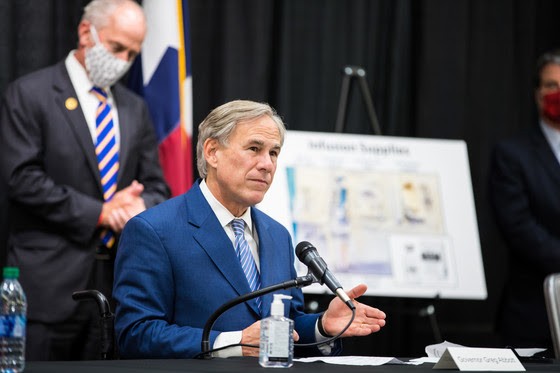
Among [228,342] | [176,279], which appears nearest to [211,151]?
[176,279]

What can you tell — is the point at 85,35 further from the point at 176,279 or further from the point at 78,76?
the point at 176,279

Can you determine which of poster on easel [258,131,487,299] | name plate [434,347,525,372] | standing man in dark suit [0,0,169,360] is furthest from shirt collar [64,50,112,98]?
name plate [434,347,525,372]

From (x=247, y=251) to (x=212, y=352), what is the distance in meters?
0.47

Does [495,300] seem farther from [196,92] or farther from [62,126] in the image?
[62,126]

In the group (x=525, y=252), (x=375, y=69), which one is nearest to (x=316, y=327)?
(x=525, y=252)

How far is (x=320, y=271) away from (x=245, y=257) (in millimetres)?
638

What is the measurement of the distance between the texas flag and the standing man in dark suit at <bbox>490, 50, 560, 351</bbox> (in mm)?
1633

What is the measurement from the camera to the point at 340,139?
5.03 meters

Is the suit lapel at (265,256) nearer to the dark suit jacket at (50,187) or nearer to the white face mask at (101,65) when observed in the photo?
the dark suit jacket at (50,187)

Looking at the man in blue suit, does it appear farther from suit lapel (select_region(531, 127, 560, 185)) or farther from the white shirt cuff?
suit lapel (select_region(531, 127, 560, 185))

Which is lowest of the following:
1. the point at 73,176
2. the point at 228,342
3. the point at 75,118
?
the point at 228,342

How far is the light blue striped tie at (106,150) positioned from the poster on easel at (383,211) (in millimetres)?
822

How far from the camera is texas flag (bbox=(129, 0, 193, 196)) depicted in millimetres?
4688

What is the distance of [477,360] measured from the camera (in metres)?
2.29
